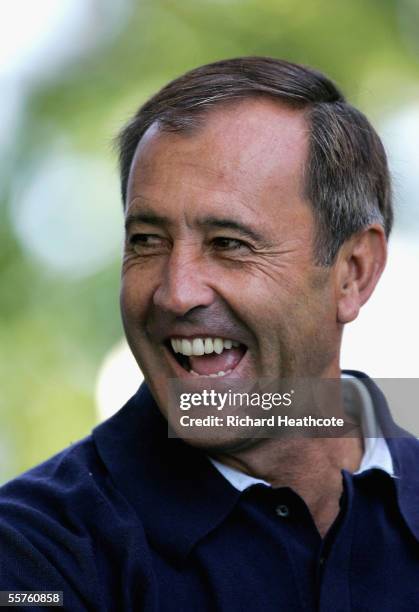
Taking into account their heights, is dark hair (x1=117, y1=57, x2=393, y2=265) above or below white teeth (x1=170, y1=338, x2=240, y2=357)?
above

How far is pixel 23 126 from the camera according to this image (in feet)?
24.6

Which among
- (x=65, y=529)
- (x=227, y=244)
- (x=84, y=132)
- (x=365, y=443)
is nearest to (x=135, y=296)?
(x=227, y=244)

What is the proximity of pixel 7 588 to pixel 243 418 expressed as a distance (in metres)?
0.62

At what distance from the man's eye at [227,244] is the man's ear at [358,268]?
1.01ft

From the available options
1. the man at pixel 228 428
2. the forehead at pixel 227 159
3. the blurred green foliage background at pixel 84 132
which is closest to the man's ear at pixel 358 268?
the man at pixel 228 428

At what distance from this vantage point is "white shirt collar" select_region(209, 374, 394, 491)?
2369 mm

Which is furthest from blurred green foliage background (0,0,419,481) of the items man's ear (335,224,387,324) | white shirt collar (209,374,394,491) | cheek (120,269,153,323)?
cheek (120,269,153,323)

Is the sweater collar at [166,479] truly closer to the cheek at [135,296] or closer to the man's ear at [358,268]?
the cheek at [135,296]

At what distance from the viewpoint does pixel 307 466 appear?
8.27ft

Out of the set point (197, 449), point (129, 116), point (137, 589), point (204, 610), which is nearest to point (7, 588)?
point (137, 589)

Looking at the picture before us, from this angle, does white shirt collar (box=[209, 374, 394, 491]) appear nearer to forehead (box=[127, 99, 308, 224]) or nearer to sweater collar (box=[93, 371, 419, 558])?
sweater collar (box=[93, 371, 419, 558])

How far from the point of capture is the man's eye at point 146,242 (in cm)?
234

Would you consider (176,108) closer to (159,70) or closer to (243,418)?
(243,418)

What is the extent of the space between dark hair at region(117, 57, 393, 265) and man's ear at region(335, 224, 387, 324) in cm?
3
